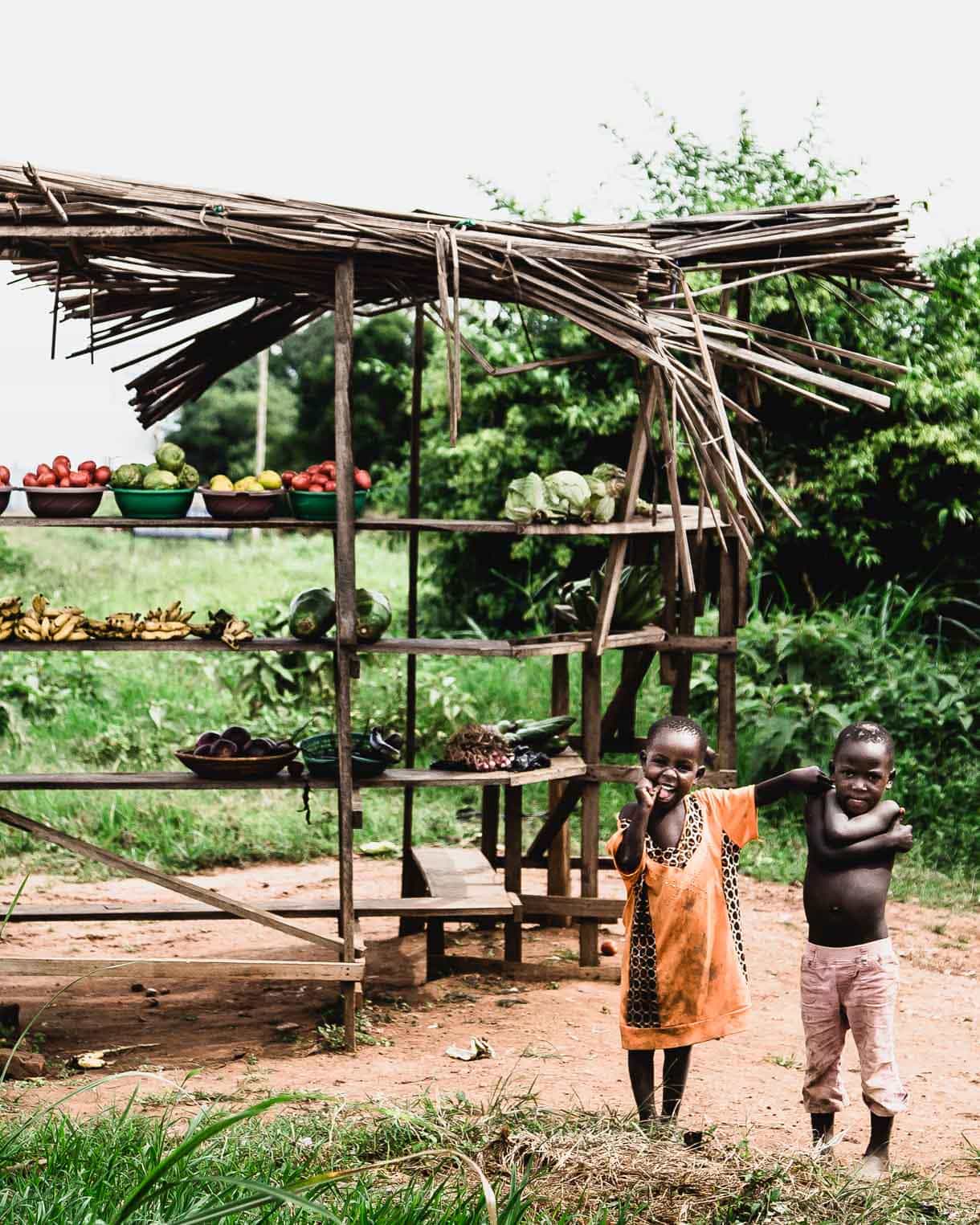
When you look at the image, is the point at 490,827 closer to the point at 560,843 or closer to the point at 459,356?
the point at 560,843

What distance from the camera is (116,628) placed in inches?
220

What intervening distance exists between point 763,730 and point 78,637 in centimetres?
503

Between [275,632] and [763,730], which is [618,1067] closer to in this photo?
[763,730]

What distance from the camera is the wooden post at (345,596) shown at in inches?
212

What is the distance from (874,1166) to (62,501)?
3.72 meters

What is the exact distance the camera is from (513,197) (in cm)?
1203

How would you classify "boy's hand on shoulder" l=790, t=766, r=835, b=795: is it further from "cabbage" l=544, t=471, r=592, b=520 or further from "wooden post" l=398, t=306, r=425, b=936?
"wooden post" l=398, t=306, r=425, b=936

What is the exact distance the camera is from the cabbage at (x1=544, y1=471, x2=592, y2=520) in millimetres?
5918

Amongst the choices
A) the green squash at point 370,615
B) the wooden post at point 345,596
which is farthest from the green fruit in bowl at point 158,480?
the green squash at point 370,615

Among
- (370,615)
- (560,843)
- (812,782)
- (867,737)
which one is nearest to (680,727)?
(812,782)

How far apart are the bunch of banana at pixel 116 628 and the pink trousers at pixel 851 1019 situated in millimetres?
2868

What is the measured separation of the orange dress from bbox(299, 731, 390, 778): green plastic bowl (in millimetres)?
1842

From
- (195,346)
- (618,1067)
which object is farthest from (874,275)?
(618,1067)

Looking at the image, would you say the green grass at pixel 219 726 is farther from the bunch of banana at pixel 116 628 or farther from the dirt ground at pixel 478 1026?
the bunch of banana at pixel 116 628
